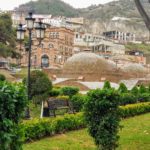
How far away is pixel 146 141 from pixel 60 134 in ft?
8.49

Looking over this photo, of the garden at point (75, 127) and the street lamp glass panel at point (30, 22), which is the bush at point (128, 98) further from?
the street lamp glass panel at point (30, 22)

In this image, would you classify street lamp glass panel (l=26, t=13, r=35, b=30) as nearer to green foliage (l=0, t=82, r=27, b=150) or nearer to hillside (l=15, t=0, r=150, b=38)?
green foliage (l=0, t=82, r=27, b=150)

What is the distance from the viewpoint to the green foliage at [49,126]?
11.2m

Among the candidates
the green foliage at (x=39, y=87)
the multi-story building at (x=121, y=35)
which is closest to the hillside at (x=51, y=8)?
the multi-story building at (x=121, y=35)

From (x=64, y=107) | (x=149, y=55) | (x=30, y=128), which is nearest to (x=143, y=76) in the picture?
(x=64, y=107)

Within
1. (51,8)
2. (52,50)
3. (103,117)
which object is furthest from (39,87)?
(51,8)

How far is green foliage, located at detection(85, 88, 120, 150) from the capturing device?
9.09 meters

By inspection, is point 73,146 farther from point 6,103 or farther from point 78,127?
point 6,103

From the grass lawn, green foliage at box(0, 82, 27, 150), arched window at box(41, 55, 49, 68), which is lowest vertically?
arched window at box(41, 55, 49, 68)

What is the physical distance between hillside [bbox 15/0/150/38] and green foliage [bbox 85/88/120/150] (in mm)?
136779

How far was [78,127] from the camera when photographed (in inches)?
548

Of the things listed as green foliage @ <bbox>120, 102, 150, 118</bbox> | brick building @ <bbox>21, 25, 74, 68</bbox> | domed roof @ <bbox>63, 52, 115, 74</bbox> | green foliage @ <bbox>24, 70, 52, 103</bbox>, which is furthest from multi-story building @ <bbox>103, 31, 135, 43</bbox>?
green foliage @ <bbox>120, 102, 150, 118</bbox>

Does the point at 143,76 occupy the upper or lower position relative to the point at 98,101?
lower

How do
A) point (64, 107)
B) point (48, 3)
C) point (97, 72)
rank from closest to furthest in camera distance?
point (64, 107)
point (97, 72)
point (48, 3)
